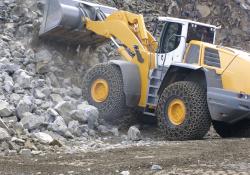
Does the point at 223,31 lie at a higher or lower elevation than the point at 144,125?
higher

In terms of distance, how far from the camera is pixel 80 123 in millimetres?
9734

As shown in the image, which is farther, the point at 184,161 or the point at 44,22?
the point at 44,22

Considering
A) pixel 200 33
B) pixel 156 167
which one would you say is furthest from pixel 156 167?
pixel 200 33

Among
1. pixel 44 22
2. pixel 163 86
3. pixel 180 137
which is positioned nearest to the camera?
pixel 180 137

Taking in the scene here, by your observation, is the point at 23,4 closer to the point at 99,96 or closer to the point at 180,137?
the point at 99,96

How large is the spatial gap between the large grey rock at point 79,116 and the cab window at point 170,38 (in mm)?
1766

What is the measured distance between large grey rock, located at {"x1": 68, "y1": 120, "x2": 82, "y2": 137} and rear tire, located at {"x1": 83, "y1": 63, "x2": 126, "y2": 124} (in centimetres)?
101

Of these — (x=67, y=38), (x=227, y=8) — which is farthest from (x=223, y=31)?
(x=67, y=38)

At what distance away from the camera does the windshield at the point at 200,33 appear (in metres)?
9.94

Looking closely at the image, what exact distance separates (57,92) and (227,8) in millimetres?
7527

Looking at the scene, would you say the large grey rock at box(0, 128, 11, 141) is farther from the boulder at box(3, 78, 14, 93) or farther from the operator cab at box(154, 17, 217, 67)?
the operator cab at box(154, 17, 217, 67)

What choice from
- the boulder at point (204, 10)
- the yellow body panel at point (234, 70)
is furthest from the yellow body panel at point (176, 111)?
the boulder at point (204, 10)

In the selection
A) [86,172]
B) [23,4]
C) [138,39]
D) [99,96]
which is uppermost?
[23,4]

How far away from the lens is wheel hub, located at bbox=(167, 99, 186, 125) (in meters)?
9.27
